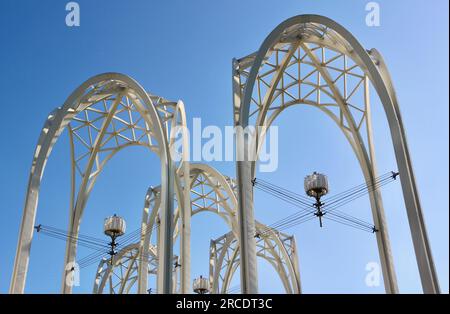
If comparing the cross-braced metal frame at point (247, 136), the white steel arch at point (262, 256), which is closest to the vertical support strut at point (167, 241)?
the cross-braced metal frame at point (247, 136)

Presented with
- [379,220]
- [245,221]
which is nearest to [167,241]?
[245,221]

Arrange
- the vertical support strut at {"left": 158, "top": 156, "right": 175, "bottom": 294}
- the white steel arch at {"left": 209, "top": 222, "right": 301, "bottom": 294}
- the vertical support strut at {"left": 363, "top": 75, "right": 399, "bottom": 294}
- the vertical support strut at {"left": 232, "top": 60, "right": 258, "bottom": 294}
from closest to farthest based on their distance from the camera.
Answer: the vertical support strut at {"left": 232, "top": 60, "right": 258, "bottom": 294}, the vertical support strut at {"left": 158, "top": 156, "right": 175, "bottom": 294}, the vertical support strut at {"left": 363, "top": 75, "right": 399, "bottom": 294}, the white steel arch at {"left": 209, "top": 222, "right": 301, "bottom": 294}

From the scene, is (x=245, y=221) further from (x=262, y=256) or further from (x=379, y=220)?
(x=262, y=256)

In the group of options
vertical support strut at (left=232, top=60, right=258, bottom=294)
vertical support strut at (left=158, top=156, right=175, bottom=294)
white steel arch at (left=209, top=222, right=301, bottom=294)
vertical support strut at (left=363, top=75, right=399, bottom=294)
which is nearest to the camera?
vertical support strut at (left=232, top=60, right=258, bottom=294)

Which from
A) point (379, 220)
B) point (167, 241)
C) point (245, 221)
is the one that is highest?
point (379, 220)

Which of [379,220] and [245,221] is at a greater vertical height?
[379,220]

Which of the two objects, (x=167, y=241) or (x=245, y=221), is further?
(x=167, y=241)

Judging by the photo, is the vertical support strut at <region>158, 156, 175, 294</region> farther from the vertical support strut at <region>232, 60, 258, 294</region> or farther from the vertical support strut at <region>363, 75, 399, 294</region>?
the vertical support strut at <region>363, 75, 399, 294</region>

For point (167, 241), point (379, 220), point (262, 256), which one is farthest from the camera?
point (262, 256)

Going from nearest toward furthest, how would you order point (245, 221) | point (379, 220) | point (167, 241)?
point (245, 221) → point (167, 241) → point (379, 220)

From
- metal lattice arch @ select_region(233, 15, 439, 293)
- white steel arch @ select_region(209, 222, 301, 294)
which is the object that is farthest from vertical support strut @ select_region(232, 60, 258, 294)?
white steel arch @ select_region(209, 222, 301, 294)

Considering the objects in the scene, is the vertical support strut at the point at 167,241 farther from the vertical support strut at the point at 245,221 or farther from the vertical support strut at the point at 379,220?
the vertical support strut at the point at 379,220

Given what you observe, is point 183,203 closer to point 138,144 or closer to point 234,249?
point 138,144
